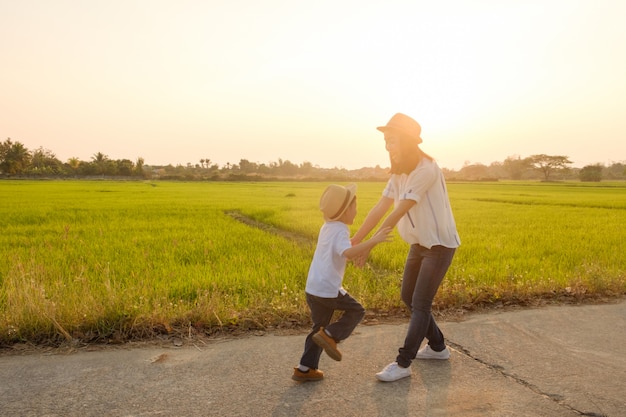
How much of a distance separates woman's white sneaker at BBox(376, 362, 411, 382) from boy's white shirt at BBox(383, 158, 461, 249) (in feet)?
2.54

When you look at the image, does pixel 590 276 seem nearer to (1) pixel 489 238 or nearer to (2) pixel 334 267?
(2) pixel 334 267

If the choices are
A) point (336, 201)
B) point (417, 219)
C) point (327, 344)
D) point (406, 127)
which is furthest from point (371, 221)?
point (327, 344)

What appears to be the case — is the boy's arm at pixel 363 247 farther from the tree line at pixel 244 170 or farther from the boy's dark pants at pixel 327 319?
the tree line at pixel 244 170

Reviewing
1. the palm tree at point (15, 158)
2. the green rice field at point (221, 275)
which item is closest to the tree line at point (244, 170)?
the palm tree at point (15, 158)

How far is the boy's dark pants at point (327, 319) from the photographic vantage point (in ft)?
9.52

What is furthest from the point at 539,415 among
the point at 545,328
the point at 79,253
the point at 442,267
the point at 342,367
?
the point at 79,253

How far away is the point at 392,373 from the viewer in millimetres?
2953

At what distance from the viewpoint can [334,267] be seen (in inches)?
112

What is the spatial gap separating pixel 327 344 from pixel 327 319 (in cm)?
21

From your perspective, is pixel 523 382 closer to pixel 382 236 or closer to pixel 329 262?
pixel 382 236

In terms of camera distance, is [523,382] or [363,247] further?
[523,382]

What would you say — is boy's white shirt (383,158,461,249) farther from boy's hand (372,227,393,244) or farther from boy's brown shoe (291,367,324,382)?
boy's brown shoe (291,367,324,382)

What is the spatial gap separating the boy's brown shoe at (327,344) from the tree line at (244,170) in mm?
64076

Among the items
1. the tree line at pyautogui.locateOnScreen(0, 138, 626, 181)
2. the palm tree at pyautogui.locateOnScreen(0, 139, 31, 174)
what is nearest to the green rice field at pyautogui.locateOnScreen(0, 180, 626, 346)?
the tree line at pyautogui.locateOnScreen(0, 138, 626, 181)
